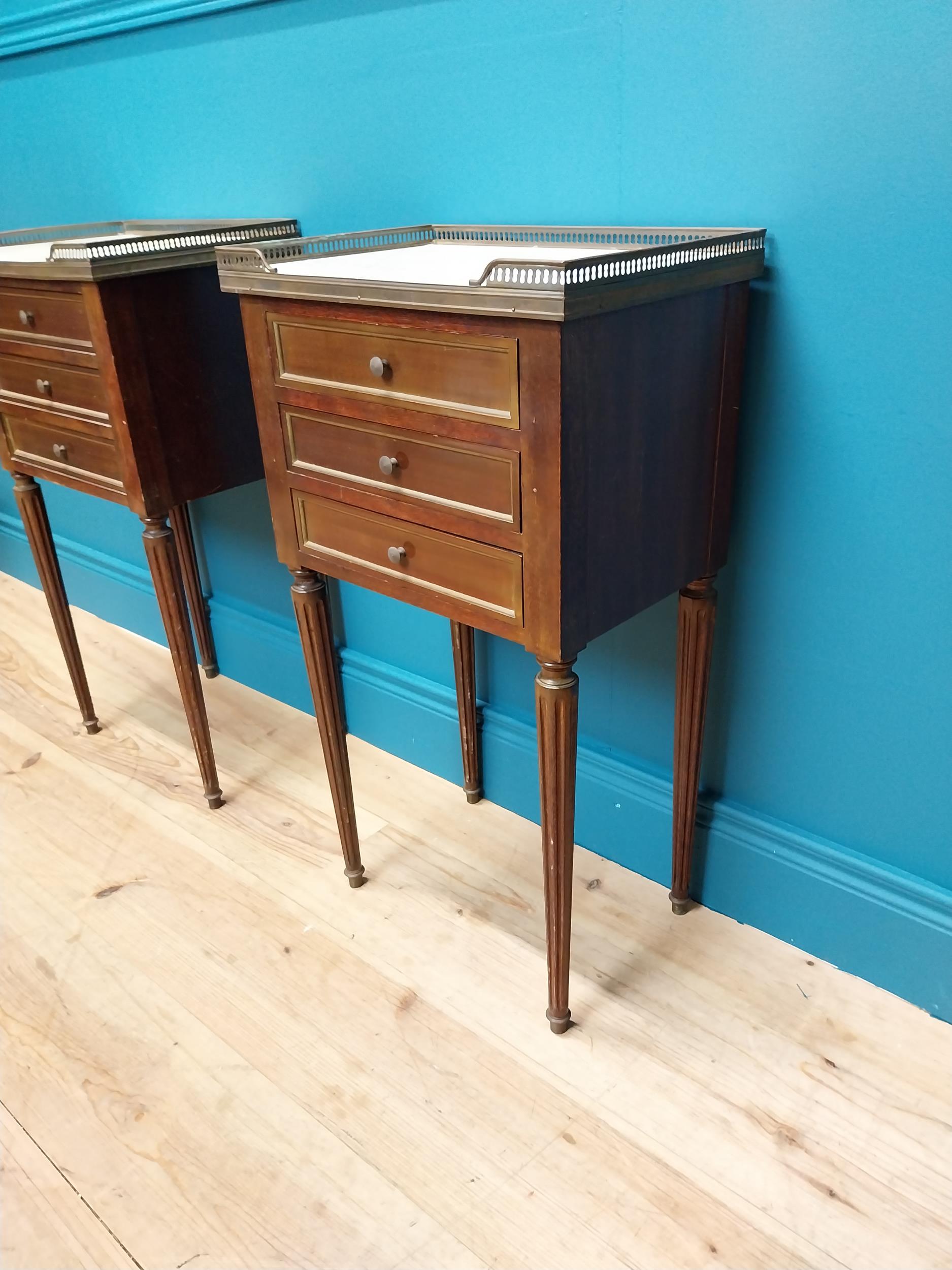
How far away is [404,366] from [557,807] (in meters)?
0.53

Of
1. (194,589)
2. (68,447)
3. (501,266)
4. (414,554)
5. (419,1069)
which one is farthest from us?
(194,589)

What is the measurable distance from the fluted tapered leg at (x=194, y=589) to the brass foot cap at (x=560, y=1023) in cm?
117

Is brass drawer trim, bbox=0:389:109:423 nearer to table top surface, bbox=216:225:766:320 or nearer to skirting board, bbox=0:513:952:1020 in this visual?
table top surface, bbox=216:225:766:320

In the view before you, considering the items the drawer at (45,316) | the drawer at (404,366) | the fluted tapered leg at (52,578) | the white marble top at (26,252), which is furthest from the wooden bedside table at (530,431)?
the fluted tapered leg at (52,578)

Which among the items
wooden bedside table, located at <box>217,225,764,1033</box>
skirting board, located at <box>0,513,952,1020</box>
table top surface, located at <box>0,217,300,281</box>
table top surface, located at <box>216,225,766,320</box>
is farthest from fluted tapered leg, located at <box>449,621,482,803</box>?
table top surface, located at <box>0,217,300,281</box>

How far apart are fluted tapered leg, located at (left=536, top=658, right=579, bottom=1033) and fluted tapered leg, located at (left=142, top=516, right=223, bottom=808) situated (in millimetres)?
748

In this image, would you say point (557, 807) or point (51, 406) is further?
point (51, 406)

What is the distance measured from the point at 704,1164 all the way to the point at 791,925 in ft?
1.29

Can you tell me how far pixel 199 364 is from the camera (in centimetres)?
150

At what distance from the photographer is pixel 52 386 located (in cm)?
155

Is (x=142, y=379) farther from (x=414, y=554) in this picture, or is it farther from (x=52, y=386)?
(x=414, y=554)

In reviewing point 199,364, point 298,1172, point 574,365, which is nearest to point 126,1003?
point 298,1172

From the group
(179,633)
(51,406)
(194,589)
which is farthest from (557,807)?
(194,589)

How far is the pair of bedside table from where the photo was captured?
945 millimetres
